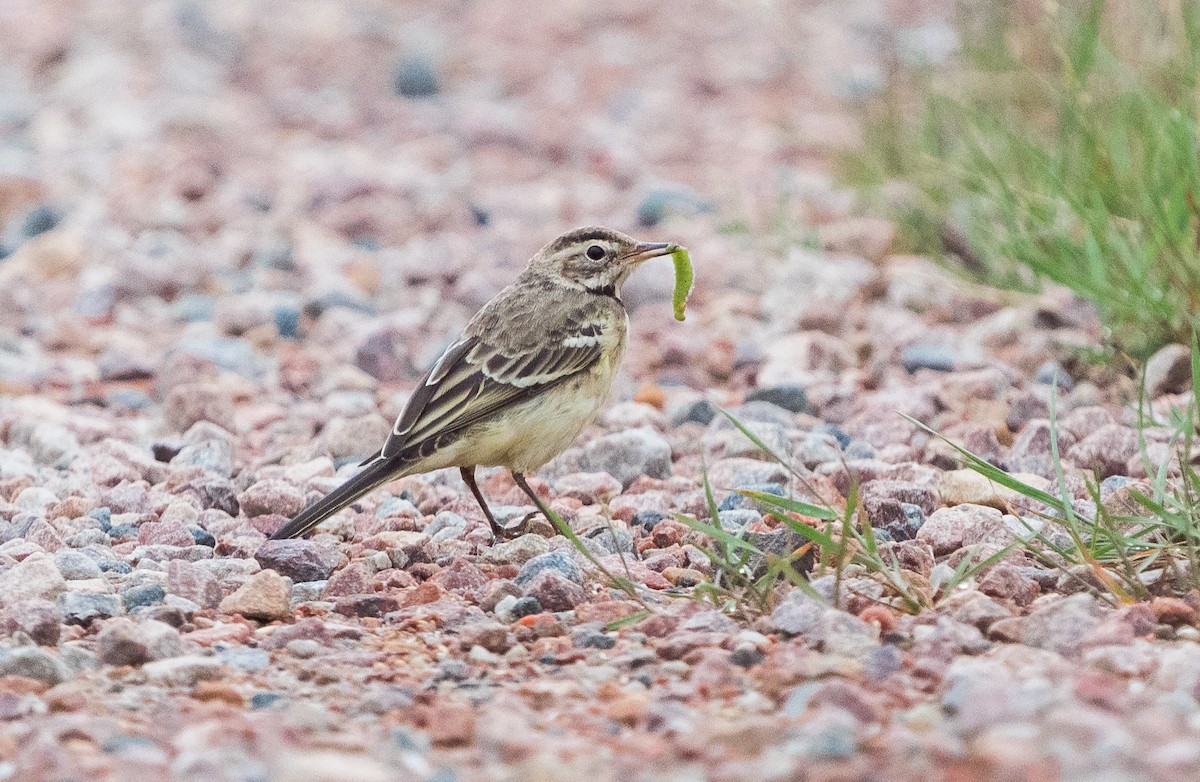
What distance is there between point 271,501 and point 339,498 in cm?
62

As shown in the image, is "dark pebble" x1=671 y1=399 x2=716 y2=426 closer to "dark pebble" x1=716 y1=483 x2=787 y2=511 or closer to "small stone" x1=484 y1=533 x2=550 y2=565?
"dark pebble" x1=716 y1=483 x2=787 y2=511

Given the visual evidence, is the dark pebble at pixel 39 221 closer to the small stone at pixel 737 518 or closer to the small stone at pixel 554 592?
the small stone at pixel 737 518

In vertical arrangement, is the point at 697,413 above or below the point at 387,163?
below

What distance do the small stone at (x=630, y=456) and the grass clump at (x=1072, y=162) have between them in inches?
71.2

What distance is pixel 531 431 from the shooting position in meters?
6.18

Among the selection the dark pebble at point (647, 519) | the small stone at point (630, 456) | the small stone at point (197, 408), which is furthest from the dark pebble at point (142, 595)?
the small stone at point (197, 408)

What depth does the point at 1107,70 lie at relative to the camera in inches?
339

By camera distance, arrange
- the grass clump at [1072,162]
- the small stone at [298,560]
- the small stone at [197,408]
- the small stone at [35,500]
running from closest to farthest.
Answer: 1. the small stone at [298,560]
2. the small stone at [35,500]
3. the grass clump at [1072,162]
4. the small stone at [197,408]

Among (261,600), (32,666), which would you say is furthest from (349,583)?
(32,666)

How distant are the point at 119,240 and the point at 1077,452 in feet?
20.3

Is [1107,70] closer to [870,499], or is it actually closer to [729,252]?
[729,252]

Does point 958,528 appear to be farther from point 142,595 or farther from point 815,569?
point 142,595

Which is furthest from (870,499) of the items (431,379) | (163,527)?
(163,527)

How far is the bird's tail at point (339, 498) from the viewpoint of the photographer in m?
5.59
